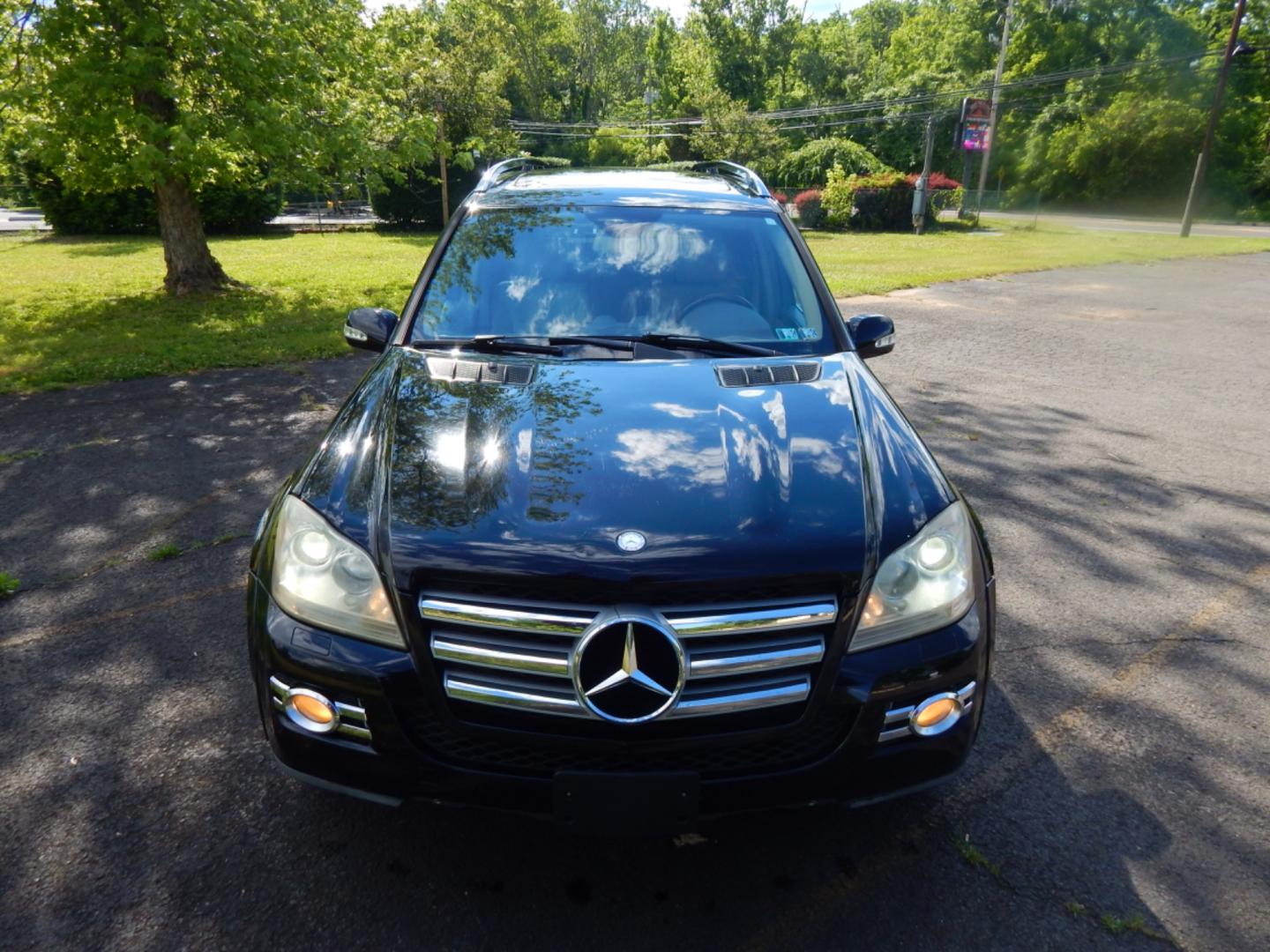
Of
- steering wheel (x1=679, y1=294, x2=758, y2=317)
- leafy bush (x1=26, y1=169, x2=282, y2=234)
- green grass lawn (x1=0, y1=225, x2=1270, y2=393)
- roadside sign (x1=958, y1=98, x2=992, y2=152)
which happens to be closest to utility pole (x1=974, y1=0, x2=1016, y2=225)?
roadside sign (x1=958, y1=98, x2=992, y2=152)

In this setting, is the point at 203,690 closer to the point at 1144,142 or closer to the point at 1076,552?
the point at 1076,552

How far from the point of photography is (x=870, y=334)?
3.64 meters

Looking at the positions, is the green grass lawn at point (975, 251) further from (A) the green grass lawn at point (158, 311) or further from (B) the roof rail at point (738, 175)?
(B) the roof rail at point (738, 175)

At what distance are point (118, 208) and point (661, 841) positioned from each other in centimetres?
2857

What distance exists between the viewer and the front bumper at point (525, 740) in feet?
6.71

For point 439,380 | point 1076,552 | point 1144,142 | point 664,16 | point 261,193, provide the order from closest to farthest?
point 439,380 < point 1076,552 < point 261,193 < point 1144,142 < point 664,16

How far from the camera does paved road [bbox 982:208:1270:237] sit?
33.4 meters

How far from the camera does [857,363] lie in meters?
3.21

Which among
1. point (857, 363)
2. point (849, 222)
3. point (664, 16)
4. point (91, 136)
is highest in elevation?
point (664, 16)

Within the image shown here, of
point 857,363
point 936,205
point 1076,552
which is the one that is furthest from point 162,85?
point 936,205

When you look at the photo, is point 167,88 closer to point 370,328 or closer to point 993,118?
point 370,328

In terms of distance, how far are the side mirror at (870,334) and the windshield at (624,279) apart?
243mm

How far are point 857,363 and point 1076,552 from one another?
2.12m

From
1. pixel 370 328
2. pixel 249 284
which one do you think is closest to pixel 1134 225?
pixel 249 284
